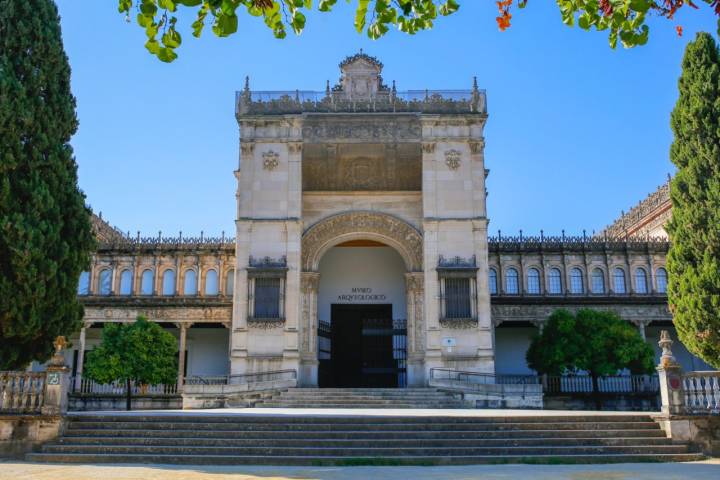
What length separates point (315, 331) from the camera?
28156 mm

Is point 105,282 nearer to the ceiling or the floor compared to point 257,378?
nearer to the ceiling

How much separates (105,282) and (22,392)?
67.1ft

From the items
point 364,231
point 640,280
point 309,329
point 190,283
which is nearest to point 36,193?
point 309,329

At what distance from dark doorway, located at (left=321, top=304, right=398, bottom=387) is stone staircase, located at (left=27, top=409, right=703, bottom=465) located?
15012 millimetres

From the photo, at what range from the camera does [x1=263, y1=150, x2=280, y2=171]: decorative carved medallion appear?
91.5 feet

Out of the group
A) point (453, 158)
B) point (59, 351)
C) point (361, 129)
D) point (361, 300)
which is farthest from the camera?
point (361, 300)

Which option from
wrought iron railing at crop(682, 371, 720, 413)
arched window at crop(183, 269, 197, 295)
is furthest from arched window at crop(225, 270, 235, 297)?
wrought iron railing at crop(682, 371, 720, 413)

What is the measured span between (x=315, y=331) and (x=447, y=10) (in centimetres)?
2233

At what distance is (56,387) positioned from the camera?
14.2m

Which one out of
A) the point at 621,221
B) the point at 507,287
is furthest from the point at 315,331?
the point at 621,221

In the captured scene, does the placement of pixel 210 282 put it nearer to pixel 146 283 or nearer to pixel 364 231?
pixel 146 283

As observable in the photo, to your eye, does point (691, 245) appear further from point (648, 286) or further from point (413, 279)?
point (648, 286)

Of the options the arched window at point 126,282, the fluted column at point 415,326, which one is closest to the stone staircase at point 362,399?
the fluted column at point 415,326

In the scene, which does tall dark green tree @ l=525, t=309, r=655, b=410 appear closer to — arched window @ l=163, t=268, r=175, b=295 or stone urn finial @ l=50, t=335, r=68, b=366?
arched window @ l=163, t=268, r=175, b=295
